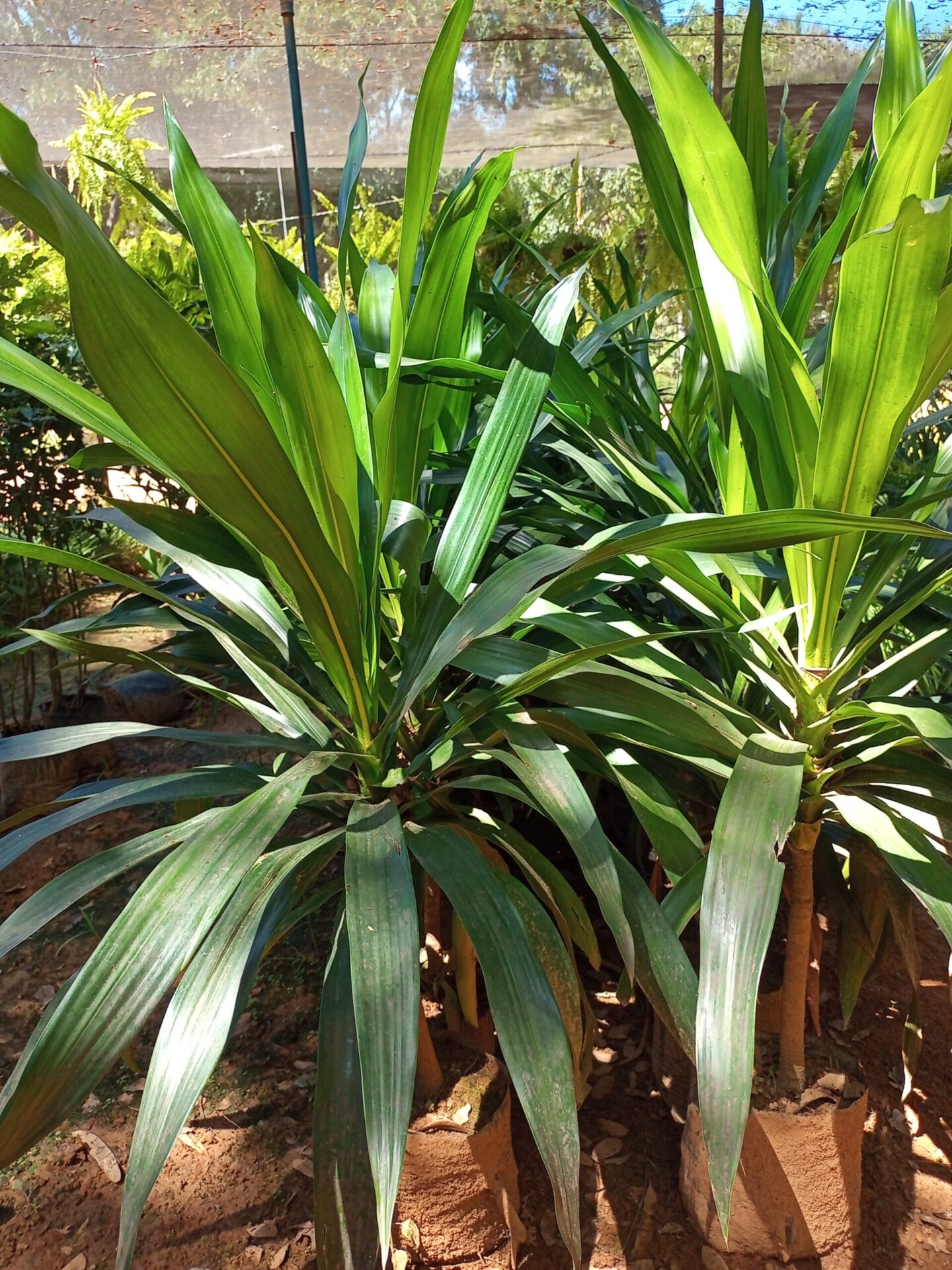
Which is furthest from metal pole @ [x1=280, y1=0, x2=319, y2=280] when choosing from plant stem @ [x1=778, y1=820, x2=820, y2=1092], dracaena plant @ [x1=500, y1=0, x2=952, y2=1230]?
plant stem @ [x1=778, y1=820, x2=820, y2=1092]

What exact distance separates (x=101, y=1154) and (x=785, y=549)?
1109mm

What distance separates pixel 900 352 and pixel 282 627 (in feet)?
1.96

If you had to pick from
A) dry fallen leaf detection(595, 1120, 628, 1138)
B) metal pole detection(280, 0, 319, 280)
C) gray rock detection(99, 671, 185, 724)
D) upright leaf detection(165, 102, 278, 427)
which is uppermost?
metal pole detection(280, 0, 319, 280)

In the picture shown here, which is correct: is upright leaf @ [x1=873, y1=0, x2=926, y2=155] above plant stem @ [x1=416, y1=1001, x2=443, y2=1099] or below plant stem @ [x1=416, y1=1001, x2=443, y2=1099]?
above

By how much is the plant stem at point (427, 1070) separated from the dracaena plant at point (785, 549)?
0.34 metres

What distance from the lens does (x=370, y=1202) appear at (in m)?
0.70

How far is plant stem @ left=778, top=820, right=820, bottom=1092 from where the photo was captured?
0.92 m

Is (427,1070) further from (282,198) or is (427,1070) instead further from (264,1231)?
(282,198)

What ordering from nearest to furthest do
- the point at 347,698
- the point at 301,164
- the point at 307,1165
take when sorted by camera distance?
the point at 347,698 → the point at 307,1165 → the point at 301,164

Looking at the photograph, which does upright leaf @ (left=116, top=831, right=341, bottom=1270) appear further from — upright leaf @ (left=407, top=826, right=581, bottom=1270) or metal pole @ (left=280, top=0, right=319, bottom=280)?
metal pole @ (left=280, top=0, right=319, bottom=280)

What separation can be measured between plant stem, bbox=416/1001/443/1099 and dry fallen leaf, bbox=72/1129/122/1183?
46 cm

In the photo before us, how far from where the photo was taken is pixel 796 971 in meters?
0.93

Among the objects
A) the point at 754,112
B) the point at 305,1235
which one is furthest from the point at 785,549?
the point at 305,1235

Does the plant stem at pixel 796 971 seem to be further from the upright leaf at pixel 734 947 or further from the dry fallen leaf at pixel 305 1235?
the dry fallen leaf at pixel 305 1235
